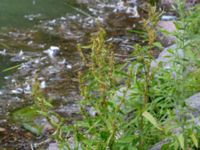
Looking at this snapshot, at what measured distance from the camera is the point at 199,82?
306 centimetres

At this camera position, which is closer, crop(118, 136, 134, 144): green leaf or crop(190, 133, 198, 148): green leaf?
crop(190, 133, 198, 148): green leaf

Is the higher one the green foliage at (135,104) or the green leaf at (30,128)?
the green foliage at (135,104)

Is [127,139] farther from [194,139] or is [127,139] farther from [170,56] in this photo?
[170,56]

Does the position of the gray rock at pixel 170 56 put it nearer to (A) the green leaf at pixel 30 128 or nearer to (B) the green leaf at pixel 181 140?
(B) the green leaf at pixel 181 140

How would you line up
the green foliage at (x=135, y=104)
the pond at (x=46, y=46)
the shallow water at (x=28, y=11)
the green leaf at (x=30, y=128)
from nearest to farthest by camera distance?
the green foliage at (x=135, y=104)
the green leaf at (x=30, y=128)
the pond at (x=46, y=46)
the shallow water at (x=28, y=11)

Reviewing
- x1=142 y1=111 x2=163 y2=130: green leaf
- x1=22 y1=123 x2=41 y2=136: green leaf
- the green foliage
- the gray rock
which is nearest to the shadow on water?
x1=22 y1=123 x2=41 y2=136: green leaf

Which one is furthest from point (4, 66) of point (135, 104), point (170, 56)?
point (135, 104)

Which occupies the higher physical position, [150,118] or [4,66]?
[150,118]

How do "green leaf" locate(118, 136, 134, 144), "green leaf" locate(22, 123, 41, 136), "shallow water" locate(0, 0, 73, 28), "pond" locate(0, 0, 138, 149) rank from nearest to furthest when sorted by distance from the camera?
"green leaf" locate(118, 136, 134, 144), "green leaf" locate(22, 123, 41, 136), "pond" locate(0, 0, 138, 149), "shallow water" locate(0, 0, 73, 28)

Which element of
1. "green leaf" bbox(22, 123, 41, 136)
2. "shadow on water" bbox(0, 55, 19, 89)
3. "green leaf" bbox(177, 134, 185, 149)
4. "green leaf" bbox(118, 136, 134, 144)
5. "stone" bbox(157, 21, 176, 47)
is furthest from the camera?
"stone" bbox(157, 21, 176, 47)

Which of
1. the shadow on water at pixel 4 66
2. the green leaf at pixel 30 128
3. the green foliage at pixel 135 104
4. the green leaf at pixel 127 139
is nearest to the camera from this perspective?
the green foliage at pixel 135 104

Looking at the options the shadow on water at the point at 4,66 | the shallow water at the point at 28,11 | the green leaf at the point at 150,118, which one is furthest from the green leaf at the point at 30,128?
the shallow water at the point at 28,11

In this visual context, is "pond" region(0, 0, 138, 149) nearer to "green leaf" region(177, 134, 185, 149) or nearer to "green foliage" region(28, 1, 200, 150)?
"green foliage" region(28, 1, 200, 150)

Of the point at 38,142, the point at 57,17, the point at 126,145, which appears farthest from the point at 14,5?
the point at 126,145
